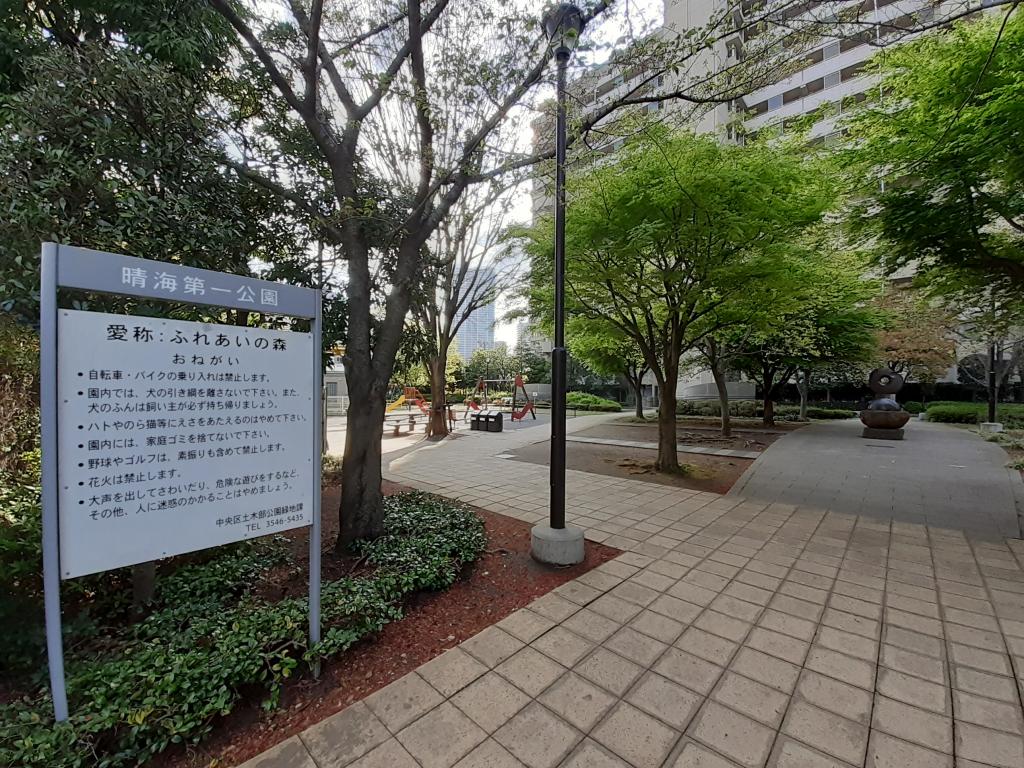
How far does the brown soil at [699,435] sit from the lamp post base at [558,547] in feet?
27.6

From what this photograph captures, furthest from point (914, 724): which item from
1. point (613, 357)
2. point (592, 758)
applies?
point (613, 357)

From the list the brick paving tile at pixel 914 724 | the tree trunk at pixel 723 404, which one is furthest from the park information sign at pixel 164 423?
the tree trunk at pixel 723 404

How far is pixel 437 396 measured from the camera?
12.6 metres

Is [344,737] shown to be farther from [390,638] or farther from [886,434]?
[886,434]

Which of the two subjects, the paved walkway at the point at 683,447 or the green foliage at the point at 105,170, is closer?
the green foliage at the point at 105,170

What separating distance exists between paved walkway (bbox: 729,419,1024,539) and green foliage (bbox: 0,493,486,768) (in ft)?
18.0

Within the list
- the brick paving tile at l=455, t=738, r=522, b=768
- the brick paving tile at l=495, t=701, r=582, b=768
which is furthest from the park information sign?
the brick paving tile at l=495, t=701, r=582, b=768

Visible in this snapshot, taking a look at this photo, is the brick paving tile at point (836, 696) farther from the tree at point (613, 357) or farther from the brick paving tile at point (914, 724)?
the tree at point (613, 357)

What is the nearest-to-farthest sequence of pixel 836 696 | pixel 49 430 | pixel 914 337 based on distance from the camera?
pixel 49 430 → pixel 836 696 → pixel 914 337

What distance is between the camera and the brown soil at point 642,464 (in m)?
7.11

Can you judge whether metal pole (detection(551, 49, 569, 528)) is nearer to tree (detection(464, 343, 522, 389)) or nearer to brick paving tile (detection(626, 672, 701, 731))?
brick paving tile (detection(626, 672, 701, 731))

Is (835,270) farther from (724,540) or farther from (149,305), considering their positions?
(149,305)

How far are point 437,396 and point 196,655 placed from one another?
418 inches

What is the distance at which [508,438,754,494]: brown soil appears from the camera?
7.11 m
